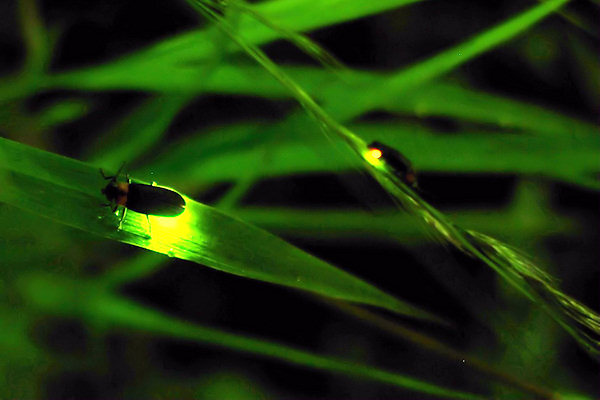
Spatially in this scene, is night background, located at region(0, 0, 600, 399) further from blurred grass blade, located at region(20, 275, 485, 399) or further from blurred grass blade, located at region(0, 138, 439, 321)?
blurred grass blade, located at region(0, 138, 439, 321)

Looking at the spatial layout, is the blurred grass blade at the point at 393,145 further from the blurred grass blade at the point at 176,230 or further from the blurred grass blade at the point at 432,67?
the blurred grass blade at the point at 176,230

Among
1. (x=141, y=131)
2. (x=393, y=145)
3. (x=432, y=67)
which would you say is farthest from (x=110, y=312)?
(x=432, y=67)

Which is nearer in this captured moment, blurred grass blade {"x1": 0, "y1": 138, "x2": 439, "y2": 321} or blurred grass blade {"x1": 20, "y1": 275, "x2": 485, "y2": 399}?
blurred grass blade {"x1": 0, "y1": 138, "x2": 439, "y2": 321}

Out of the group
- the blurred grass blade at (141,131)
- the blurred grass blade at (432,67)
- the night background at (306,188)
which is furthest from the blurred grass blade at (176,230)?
the blurred grass blade at (432,67)

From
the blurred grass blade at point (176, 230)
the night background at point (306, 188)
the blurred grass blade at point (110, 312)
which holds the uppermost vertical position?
the night background at point (306, 188)

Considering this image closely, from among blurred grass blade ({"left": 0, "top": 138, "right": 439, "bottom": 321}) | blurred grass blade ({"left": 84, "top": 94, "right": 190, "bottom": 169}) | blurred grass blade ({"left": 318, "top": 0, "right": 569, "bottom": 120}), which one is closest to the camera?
blurred grass blade ({"left": 0, "top": 138, "right": 439, "bottom": 321})

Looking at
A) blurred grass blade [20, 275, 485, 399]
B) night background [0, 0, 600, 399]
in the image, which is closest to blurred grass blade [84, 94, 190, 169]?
night background [0, 0, 600, 399]
